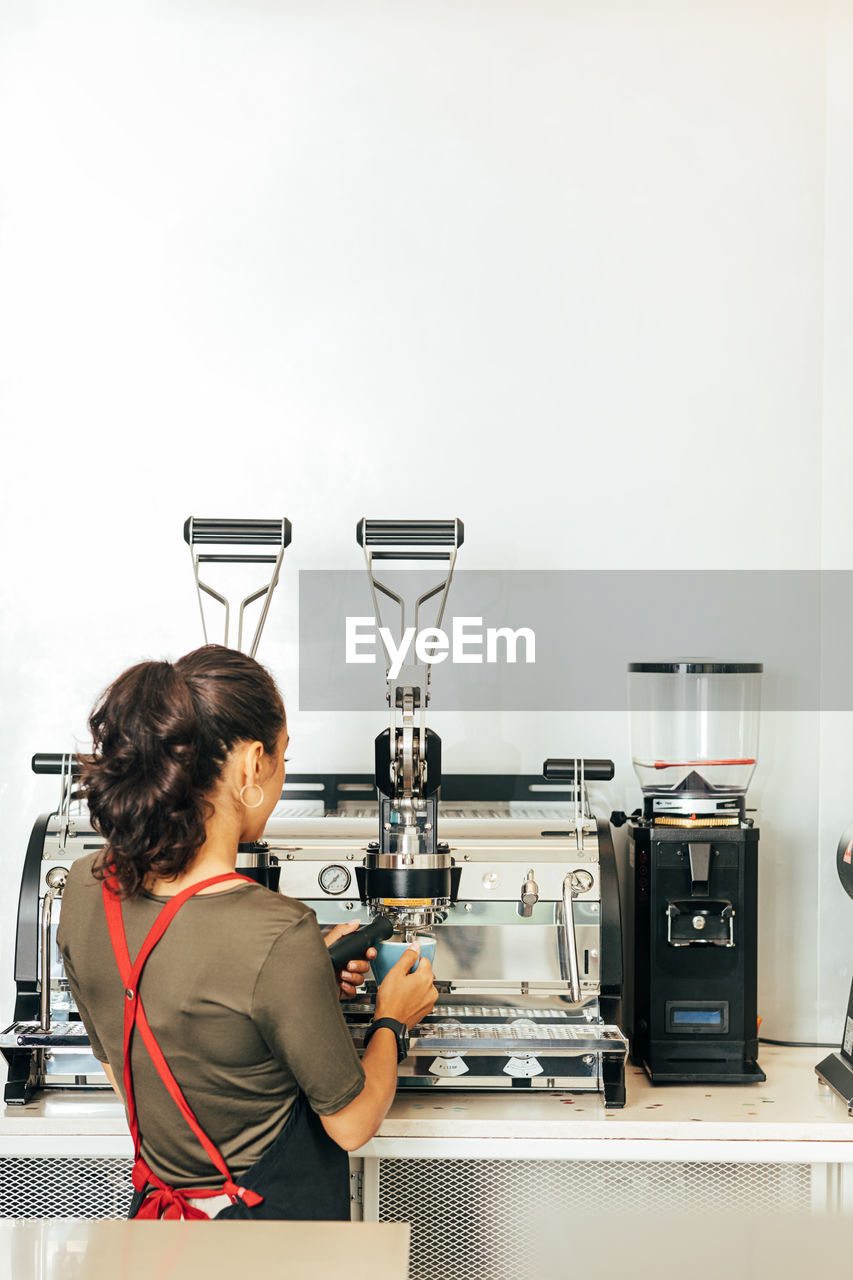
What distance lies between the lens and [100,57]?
221cm

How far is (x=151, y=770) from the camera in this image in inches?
46.3

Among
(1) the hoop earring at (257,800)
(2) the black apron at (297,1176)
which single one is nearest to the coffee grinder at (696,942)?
(2) the black apron at (297,1176)

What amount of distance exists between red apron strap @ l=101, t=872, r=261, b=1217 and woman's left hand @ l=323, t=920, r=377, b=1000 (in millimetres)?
372

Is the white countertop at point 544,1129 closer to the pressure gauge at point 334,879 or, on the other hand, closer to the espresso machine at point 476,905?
the espresso machine at point 476,905

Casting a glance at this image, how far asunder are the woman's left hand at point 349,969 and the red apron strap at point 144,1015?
372 mm

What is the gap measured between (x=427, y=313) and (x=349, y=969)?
49.4 inches

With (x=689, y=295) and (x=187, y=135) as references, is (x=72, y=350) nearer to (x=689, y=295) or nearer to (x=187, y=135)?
(x=187, y=135)

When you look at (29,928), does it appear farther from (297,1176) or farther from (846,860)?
(846,860)

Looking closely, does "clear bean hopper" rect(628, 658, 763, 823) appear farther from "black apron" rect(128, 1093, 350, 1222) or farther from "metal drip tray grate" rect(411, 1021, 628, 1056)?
"black apron" rect(128, 1093, 350, 1222)

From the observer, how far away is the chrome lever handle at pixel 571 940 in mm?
1708

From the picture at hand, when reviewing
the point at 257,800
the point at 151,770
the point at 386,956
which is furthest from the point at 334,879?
the point at 151,770

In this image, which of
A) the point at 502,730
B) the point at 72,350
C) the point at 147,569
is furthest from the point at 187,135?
the point at 502,730

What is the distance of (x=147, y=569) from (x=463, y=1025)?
3.48 feet

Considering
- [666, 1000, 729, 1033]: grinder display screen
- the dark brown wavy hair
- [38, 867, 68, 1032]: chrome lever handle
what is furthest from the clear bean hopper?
the dark brown wavy hair
